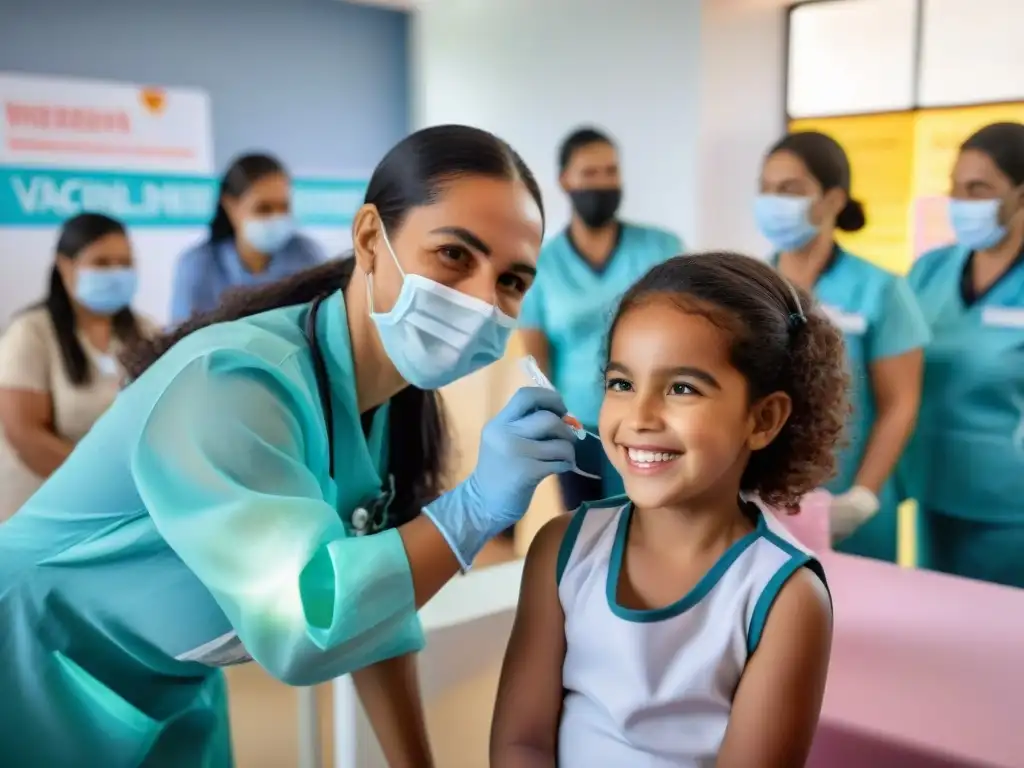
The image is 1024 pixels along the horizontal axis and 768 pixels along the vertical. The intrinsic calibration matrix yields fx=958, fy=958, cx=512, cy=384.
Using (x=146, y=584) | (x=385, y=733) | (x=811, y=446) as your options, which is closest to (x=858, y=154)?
(x=811, y=446)

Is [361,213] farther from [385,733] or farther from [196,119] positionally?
[196,119]

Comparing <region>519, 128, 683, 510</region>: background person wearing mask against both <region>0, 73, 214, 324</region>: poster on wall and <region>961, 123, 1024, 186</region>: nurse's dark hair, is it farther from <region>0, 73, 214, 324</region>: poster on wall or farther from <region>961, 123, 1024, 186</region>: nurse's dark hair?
<region>0, 73, 214, 324</region>: poster on wall

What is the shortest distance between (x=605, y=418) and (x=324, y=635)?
1.22 feet

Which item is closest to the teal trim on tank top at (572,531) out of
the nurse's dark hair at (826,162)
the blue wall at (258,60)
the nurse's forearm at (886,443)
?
the nurse's forearm at (886,443)

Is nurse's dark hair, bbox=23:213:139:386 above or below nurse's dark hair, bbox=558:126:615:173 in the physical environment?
below

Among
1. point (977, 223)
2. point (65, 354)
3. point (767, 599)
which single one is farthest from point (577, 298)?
point (767, 599)

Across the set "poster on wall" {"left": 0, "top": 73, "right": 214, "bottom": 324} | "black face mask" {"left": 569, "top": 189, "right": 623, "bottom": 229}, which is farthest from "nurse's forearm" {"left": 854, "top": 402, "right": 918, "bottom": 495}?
"poster on wall" {"left": 0, "top": 73, "right": 214, "bottom": 324}

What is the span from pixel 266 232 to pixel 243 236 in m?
0.10

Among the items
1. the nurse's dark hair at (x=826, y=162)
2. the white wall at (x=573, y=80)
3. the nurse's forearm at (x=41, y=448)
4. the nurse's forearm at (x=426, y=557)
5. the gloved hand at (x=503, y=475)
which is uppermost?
the white wall at (x=573, y=80)

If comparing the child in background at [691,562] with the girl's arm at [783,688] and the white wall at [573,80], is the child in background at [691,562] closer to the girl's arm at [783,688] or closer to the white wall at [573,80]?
the girl's arm at [783,688]

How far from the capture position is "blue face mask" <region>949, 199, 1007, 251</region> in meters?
2.58

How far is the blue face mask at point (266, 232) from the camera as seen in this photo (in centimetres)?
360

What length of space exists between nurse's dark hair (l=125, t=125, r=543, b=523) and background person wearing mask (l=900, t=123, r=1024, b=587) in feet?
5.71

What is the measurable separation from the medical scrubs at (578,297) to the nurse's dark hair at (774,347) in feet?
6.21
